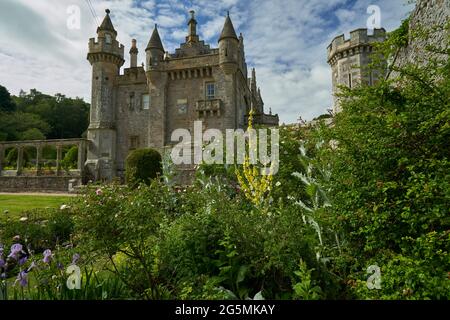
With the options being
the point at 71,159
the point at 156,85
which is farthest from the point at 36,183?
the point at 156,85

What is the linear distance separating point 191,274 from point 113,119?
84.9 feet

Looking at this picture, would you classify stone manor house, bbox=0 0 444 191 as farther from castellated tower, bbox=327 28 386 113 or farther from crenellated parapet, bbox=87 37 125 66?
castellated tower, bbox=327 28 386 113

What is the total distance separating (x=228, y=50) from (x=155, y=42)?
22.7 ft

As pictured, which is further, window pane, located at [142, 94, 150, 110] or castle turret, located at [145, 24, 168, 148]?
window pane, located at [142, 94, 150, 110]

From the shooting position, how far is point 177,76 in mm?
25641

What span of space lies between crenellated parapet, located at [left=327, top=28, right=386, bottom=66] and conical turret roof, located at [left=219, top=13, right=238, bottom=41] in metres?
8.46

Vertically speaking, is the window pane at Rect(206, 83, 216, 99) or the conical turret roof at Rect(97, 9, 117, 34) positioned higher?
the conical turret roof at Rect(97, 9, 117, 34)

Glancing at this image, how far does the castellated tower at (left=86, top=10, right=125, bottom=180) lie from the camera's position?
84.0 feet

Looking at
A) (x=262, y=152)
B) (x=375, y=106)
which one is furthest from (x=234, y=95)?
(x=375, y=106)

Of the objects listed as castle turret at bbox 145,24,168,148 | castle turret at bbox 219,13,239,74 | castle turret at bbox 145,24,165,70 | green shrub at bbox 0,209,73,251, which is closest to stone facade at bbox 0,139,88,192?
castle turret at bbox 145,24,168,148

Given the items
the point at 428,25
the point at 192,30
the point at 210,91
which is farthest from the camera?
the point at 192,30

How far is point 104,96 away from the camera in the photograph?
2647 centimetres

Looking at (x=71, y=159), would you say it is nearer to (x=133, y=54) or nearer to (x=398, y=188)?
(x=133, y=54)
